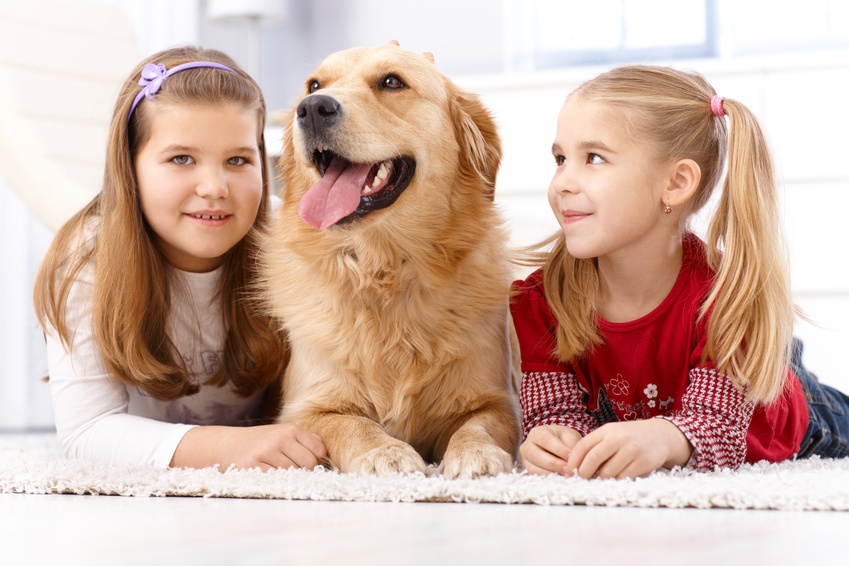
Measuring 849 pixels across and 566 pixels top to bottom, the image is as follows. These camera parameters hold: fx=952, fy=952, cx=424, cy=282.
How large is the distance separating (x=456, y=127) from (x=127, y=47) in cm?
207

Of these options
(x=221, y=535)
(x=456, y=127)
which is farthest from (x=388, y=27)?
(x=221, y=535)

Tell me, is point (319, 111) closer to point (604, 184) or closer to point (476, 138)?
point (476, 138)

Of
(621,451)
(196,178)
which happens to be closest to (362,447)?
(621,451)

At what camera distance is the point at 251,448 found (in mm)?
1667

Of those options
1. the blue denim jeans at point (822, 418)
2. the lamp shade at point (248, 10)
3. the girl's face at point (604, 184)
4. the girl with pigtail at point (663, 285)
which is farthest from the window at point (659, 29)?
the girl's face at point (604, 184)

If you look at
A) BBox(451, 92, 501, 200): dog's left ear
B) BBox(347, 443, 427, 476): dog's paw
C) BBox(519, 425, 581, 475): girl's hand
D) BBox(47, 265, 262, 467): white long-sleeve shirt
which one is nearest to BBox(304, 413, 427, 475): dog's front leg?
BBox(347, 443, 427, 476): dog's paw

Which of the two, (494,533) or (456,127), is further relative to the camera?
(456,127)

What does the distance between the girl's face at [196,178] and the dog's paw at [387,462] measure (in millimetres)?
694

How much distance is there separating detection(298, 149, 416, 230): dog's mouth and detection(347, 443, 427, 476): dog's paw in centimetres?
44

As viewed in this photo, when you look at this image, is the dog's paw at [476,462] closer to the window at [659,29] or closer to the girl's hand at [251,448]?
the girl's hand at [251,448]

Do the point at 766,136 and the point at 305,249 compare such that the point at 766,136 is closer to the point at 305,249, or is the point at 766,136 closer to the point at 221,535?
the point at 305,249

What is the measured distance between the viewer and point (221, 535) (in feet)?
3.61

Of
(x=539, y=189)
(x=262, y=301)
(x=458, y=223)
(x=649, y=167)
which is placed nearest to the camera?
(x=649, y=167)

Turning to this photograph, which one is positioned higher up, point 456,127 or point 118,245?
point 456,127
